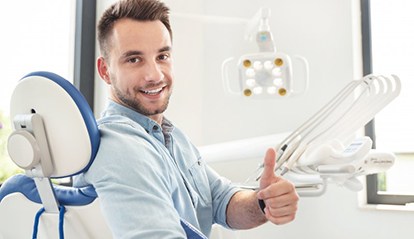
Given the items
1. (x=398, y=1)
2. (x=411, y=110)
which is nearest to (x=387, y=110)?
(x=411, y=110)

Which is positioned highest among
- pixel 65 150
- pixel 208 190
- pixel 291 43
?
pixel 291 43

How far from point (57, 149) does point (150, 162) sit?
215mm

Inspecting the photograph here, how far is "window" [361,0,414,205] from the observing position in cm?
245

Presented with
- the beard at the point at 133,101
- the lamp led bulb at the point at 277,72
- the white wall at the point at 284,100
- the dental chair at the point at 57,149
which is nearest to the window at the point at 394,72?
the white wall at the point at 284,100

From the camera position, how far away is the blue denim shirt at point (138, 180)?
104 cm

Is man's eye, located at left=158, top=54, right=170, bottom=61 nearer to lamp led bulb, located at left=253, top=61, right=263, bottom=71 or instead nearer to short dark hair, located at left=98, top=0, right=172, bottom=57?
short dark hair, located at left=98, top=0, right=172, bottom=57

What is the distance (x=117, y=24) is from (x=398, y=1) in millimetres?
1748

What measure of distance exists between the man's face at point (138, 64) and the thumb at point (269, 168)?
16.0 inches

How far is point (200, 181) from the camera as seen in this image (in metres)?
1.52

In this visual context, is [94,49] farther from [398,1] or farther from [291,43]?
[398,1]

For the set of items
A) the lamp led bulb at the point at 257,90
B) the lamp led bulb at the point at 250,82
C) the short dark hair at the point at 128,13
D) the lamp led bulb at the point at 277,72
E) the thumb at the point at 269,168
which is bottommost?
the thumb at the point at 269,168

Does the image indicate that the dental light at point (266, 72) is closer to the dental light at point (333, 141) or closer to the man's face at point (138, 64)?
the dental light at point (333, 141)

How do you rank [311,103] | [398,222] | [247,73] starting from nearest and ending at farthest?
[247,73] → [398,222] → [311,103]

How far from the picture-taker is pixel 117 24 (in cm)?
141
